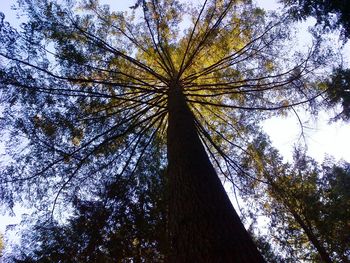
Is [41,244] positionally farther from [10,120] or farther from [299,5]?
[299,5]

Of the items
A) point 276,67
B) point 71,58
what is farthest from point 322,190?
point 71,58

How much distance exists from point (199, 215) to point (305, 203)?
838 centimetres

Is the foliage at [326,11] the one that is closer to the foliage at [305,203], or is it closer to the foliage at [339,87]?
the foliage at [339,87]

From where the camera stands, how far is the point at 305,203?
32.9 ft

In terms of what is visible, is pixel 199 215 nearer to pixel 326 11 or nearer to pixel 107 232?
pixel 107 232

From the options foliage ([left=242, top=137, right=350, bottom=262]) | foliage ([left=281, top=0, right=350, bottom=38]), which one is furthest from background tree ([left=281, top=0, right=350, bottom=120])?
foliage ([left=242, top=137, right=350, bottom=262])

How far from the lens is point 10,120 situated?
646cm

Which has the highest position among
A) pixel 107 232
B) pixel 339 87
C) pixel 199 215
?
pixel 339 87

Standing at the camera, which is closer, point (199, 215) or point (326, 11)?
point (199, 215)

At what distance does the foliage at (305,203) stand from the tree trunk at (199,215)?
15.9ft

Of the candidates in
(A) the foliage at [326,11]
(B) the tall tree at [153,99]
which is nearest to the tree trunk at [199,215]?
(B) the tall tree at [153,99]

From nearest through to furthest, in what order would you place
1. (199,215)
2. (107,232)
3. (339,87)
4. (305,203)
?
(199,215) < (107,232) < (339,87) < (305,203)

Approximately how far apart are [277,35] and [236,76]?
1620mm

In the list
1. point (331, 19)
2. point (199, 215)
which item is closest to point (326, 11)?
point (331, 19)
